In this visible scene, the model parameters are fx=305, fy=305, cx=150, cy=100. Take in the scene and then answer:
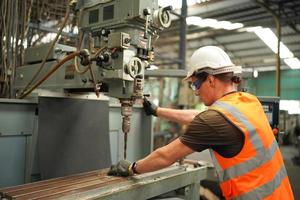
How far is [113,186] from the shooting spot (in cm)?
120

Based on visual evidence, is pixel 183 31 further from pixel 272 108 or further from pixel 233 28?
pixel 233 28

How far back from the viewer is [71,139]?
162cm

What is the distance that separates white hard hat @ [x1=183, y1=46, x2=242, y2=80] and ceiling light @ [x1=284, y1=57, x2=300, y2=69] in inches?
245

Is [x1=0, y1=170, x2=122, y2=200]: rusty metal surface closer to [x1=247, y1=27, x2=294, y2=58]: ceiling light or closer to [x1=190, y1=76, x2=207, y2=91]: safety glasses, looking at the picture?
[x1=190, y1=76, x2=207, y2=91]: safety glasses

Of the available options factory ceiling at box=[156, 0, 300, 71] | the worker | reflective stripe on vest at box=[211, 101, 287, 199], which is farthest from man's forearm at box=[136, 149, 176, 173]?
factory ceiling at box=[156, 0, 300, 71]

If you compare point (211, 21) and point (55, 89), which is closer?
point (55, 89)

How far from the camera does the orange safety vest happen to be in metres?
1.10

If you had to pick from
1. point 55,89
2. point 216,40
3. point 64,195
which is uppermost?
point 216,40

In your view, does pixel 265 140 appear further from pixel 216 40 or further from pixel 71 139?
pixel 216 40

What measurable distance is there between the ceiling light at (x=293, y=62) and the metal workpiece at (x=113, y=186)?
610 cm

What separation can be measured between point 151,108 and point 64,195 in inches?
32.8

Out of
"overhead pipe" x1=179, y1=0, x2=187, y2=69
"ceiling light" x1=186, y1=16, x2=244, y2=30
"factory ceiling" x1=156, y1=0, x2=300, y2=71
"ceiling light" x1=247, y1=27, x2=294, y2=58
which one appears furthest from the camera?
"ceiling light" x1=247, y1=27, x2=294, y2=58

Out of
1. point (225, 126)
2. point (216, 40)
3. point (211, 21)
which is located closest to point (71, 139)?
A: point (225, 126)

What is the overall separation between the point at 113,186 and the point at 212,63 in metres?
0.63
